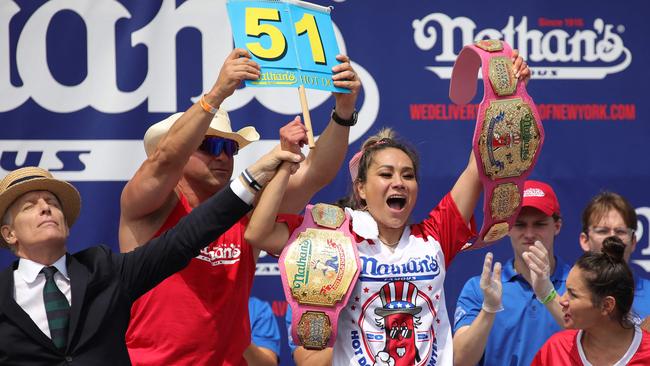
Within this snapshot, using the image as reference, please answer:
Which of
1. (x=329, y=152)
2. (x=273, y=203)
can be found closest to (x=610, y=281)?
(x=329, y=152)

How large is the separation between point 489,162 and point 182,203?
41.3 inches

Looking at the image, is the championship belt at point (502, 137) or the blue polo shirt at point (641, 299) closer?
the championship belt at point (502, 137)

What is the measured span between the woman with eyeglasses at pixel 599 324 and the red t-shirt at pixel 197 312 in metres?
1.09

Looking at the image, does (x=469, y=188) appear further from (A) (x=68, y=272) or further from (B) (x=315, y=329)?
(A) (x=68, y=272)

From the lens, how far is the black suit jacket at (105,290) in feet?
9.33

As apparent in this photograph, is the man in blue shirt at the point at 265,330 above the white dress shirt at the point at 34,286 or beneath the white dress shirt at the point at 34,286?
beneath

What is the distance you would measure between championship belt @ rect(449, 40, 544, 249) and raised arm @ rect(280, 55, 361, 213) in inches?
16.2

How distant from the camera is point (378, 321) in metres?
3.18

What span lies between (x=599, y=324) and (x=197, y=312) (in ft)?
4.50

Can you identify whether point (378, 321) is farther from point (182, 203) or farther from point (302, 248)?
point (182, 203)

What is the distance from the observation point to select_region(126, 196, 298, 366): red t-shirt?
3486 mm

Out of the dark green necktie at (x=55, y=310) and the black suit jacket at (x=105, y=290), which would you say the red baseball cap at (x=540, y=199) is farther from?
the dark green necktie at (x=55, y=310)

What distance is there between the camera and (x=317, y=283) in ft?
10.4

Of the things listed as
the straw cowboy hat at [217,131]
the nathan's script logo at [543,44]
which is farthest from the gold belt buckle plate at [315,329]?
the nathan's script logo at [543,44]
